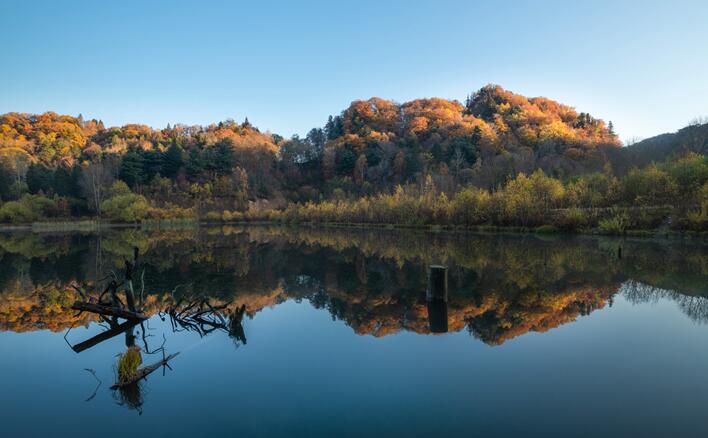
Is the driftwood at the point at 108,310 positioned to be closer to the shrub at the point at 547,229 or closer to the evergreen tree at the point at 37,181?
the shrub at the point at 547,229

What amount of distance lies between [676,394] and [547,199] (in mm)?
22210

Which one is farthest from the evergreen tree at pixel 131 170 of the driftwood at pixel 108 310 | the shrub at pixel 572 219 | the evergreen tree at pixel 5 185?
the driftwood at pixel 108 310

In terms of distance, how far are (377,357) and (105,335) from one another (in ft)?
14.4

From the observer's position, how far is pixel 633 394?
4.21 metres

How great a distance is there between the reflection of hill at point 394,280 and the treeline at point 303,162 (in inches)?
643

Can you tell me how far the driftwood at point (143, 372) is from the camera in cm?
470

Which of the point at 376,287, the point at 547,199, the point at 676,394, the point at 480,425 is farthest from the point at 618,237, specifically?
the point at 480,425

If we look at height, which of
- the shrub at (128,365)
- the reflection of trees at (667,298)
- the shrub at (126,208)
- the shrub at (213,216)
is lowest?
the reflection of trees at (667,298)

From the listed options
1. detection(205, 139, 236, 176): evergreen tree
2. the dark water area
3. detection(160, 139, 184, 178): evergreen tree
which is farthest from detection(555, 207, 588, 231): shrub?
detection(160, 139, 184, 178): evergreen tree

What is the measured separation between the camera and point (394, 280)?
10.9 m

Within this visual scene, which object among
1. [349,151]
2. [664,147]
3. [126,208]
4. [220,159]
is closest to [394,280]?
[126,208]

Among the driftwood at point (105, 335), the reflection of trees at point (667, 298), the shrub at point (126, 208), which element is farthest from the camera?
the shrub at point (126, 208)

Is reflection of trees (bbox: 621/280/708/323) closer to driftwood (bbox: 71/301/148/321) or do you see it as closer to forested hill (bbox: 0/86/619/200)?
driftwood (bbox: 71/301/148/321)

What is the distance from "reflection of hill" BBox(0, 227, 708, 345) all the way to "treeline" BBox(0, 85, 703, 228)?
16343mm
